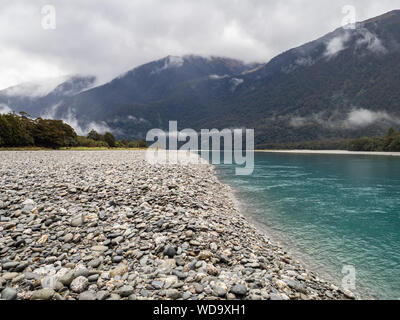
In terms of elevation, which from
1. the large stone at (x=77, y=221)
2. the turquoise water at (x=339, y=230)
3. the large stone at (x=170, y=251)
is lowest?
the turquoise water at (x=339, y=230)

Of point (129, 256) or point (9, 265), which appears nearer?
point (9, 265)

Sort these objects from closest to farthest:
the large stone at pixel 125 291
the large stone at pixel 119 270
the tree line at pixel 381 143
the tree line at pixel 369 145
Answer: the large stone at pixel 125 291 < the large stone at pixel 119 270 < the tree line at pixel 381 143 < the tree line at pixel 369 145

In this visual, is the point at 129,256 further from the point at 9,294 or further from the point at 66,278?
the point at 9,294

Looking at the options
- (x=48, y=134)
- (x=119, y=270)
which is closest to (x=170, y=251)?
(x=119, y=270)

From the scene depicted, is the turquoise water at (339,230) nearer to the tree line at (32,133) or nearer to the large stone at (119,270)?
the large stone at (119,270)

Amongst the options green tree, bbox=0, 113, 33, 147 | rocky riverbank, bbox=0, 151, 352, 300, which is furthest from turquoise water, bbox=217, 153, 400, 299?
green tree, bbox=0, 113, 33, 147

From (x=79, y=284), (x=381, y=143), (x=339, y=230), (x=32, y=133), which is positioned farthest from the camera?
(x=381, y=143)

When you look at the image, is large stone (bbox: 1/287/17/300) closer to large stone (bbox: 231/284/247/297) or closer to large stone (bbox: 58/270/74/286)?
large stone (bbox: 58/270/74/286)

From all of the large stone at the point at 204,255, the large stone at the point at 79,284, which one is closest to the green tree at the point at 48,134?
the large stone at the point at 79,284

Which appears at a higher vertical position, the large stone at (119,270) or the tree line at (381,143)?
the tree line at (381,143)

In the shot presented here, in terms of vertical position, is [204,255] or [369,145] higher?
[369,145]

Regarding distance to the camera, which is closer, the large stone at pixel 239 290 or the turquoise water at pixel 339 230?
the large stone at pixel 239 290

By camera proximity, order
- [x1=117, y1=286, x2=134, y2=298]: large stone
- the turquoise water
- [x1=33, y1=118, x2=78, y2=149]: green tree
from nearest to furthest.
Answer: [x1=117, y1=286, x2=134, y2=298]: large stone < the turquoise water < [x1=33, y1=118, x2=78, y2=149]: green tree
